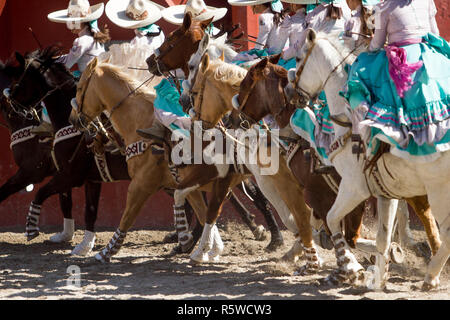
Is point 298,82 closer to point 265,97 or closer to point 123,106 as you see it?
point 265,97

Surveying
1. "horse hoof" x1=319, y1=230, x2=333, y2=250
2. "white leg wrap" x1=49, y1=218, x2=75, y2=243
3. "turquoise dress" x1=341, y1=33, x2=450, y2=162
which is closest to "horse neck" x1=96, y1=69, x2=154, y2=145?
"white leg wrap" x1=49, y1=218, x2=75, y2=243

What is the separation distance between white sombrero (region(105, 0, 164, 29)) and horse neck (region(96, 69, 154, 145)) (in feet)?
5.16

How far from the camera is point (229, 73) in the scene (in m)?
7.70

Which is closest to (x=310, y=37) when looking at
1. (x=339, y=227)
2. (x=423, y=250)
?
(x=339, y=227)

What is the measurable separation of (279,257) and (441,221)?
3.16 metres

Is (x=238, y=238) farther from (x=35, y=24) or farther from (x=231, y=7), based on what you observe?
(x=35, y=24)

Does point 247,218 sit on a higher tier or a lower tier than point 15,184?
lower

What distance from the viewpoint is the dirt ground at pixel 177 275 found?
664 cm

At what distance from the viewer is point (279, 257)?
8906 mm

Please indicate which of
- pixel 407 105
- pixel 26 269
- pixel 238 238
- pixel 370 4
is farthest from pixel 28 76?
pixel 407 105

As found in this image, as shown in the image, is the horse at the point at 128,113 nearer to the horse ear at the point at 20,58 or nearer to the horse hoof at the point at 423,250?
the horse ear at the point at 20,58

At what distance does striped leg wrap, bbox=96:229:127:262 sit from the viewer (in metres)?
8.35

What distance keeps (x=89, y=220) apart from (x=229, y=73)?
8.93 feet

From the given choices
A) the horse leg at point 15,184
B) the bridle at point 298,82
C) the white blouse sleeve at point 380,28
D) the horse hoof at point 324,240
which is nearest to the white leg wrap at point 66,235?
the horse leg at point 15,184
